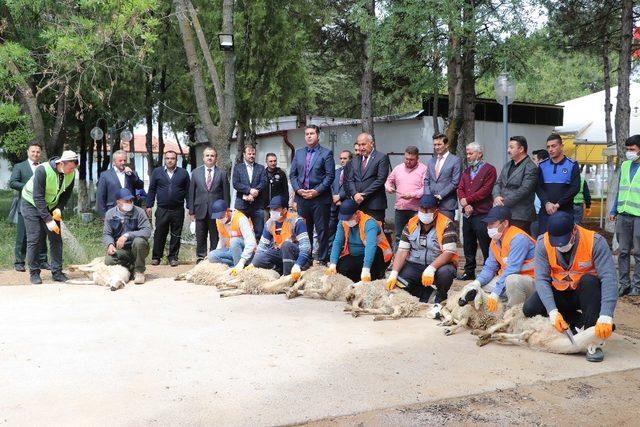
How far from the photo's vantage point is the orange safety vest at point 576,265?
213 inches

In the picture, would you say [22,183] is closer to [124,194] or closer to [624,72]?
[124,194]

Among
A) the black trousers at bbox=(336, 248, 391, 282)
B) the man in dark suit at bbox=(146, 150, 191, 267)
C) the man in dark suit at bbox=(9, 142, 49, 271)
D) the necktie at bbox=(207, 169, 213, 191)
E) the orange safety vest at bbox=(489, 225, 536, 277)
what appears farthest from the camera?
the man in dark suit at bbox=(146, 150, 191, 267)

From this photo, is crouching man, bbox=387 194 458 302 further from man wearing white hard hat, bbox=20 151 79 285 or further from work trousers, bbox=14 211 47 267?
work trousers, bbox=14 211 47 267

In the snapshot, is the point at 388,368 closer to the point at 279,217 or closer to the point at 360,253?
the point at 360,253

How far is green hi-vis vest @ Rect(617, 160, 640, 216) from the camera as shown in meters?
8.40

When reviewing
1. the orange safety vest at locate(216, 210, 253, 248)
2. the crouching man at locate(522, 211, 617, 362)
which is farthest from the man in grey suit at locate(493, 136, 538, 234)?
the orange safety vest at locate(216, 210, 253, 248)

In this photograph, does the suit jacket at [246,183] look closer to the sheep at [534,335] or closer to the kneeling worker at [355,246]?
the kneeling worker at [355,246]

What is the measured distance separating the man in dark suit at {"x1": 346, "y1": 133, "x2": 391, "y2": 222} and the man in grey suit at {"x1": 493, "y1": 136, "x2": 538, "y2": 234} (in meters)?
1.44

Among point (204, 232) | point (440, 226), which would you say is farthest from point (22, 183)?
point (440, 226)

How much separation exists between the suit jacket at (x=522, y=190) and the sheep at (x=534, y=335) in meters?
2.63

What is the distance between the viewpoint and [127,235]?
9.00 meters

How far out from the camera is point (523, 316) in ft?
19.2

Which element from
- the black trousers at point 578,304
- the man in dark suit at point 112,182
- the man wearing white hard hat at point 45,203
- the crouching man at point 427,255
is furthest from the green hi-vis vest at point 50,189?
the black trousers at point 578,304

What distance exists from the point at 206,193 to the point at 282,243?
2263mm
